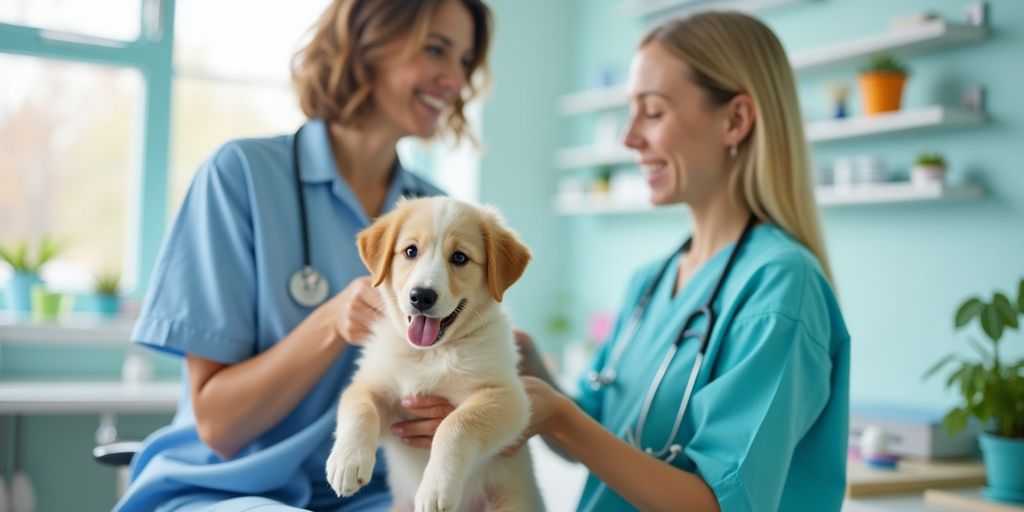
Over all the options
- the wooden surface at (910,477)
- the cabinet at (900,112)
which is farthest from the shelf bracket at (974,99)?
the wooden surface at (910,477)

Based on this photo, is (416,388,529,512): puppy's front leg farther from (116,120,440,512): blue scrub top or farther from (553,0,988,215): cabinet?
(553,0,988,215): cabinet

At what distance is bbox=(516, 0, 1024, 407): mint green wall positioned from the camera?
8.43 feet

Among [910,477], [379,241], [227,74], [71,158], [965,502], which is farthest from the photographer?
[227,74]

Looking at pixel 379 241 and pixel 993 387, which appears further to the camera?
pixel 993 387

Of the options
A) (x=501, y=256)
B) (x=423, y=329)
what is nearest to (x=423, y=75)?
(x=501, y=256)

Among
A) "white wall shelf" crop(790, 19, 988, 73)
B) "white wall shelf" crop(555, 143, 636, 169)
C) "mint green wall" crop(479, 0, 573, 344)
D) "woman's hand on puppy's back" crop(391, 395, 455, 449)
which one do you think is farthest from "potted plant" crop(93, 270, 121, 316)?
"white wall shelf" crop(790, 19, 988, 73)

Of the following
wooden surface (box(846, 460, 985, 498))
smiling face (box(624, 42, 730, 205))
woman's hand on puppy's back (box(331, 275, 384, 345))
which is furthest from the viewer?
wooden surface (box(846, 460, 985, 498))

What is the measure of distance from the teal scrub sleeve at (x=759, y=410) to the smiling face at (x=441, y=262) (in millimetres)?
411

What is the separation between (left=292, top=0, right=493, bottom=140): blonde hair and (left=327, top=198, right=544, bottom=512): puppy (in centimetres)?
53

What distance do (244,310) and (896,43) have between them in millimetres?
2142

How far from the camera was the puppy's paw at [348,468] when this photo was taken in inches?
46.1

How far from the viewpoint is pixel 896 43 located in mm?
2744

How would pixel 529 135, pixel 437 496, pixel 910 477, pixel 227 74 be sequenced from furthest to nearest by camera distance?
pixel 529 135 → pixel 227 74 → pixel 910 477 → pixel 437 496

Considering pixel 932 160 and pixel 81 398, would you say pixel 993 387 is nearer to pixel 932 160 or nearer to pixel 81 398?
pixel 932 160
